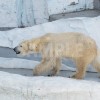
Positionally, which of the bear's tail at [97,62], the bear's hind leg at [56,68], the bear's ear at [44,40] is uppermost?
the bear's ear at [44,40]

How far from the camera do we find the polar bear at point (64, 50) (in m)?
3.89

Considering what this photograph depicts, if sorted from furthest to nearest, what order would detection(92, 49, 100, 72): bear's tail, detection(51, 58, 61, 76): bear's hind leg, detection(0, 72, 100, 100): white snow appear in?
1. detection(51, 58, 61, 76): bear's hind leg
2. detection(92, 49, 100, 72): bear's tail
3. detection(0, 72, 100, 100): white snow

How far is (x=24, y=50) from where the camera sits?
4090mm

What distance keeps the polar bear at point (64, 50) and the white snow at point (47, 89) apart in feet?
1.08

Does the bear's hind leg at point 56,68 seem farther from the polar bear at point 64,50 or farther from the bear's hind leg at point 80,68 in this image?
the bear's hind leg at point 80,68

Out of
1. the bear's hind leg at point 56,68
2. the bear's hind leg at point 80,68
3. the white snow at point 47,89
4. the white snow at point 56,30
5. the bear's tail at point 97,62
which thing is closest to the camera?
the white snow at point 47,89

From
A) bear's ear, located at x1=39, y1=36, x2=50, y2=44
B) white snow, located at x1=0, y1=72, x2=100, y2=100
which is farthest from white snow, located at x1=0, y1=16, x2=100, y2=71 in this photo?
white snow, located at x1=0, y1=72, x2=100, y2=100

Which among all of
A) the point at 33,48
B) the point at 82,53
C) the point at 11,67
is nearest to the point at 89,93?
the point at 82,53

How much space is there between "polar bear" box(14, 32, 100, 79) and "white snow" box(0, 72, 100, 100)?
13.0 inches

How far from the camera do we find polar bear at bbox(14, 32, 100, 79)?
3.89 m

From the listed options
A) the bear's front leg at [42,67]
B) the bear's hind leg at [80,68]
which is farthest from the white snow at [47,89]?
the bear's front leg at [42,67]

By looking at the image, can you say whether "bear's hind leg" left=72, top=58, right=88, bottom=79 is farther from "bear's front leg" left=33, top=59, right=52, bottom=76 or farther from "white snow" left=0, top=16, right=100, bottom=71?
"white snow" left=0, top=16, right=100, bottom=71

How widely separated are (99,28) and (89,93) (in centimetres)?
166

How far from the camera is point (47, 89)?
351 centimetres
